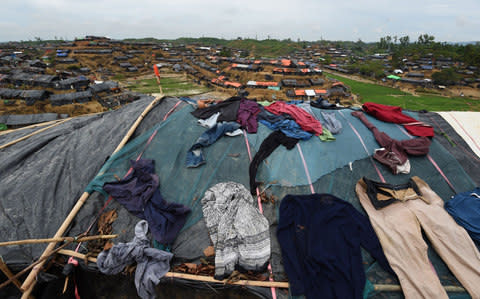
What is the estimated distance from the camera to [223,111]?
237 inches

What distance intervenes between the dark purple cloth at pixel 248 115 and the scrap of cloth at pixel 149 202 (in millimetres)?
2803

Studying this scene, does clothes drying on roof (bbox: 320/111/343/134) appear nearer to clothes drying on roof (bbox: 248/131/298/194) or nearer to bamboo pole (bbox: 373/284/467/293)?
clothes drying on roof (bbox: 248/131/298/194)

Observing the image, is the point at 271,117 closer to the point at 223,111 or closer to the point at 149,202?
the point at 223,111

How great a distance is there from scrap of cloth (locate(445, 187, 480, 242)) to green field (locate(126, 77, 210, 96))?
40.0 m

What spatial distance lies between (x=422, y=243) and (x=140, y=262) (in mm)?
5094

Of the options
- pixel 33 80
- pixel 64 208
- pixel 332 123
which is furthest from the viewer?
pixel 33 80

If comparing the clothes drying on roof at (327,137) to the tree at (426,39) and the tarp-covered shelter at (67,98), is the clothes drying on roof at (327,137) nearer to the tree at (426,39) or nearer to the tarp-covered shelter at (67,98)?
the tarp-covered shelter at (67,98)

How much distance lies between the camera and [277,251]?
3.37m

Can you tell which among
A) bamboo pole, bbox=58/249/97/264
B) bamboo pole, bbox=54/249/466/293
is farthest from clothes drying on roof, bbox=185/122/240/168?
bamboo pole, bbox=58/249/97/264

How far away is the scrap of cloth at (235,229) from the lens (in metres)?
3.14

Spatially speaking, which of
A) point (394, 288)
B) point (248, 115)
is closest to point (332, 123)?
point (248, 115)

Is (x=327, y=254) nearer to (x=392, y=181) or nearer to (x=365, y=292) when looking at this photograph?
(x=365, y=292)

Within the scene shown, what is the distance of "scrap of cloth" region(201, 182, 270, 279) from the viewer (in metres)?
3.14

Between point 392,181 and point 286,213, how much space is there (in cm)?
297
